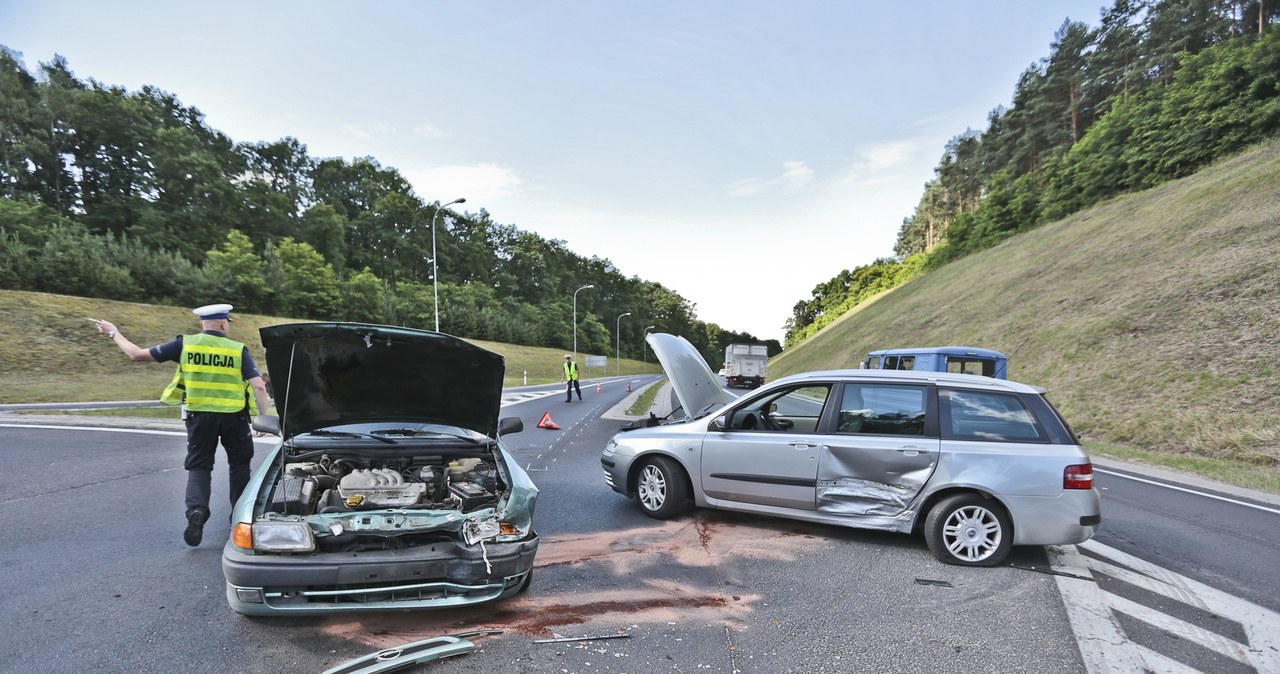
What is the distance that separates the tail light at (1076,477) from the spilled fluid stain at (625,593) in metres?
1.87

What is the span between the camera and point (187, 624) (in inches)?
117

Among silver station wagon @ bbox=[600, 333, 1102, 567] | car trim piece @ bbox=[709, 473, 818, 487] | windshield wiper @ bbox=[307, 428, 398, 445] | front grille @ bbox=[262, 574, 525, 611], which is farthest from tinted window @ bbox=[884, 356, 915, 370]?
front grille @ bbox=[262, 574, 525, 611]

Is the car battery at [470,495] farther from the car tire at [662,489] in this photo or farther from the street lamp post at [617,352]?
the street lamp post at [617,352]

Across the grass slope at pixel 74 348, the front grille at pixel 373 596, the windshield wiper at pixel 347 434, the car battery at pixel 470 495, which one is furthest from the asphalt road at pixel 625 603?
the grass slope at pixel 74 348

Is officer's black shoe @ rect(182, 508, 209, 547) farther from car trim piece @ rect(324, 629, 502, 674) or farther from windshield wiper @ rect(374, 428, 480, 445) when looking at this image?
car trim piece @ rect(324, 629, 502, 674)

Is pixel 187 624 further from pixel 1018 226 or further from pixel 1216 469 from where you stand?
pixel 1018 226

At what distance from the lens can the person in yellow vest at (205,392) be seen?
4.09 meters

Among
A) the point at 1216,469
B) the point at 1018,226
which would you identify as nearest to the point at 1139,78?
the point at 1018,226

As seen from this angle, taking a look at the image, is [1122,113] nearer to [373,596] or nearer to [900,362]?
[900,362]

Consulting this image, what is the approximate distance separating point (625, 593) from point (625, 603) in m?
0.14

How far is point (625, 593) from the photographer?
3.47 m

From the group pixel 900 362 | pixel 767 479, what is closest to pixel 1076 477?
pixel 767 479

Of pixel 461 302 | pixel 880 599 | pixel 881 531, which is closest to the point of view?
pixel 880 599

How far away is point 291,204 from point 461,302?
75.2 feet
